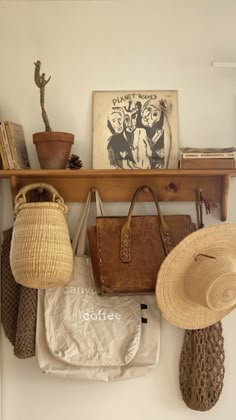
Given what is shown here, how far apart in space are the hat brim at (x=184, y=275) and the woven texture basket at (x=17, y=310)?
1.46ft

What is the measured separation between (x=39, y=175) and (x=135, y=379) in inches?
32.7

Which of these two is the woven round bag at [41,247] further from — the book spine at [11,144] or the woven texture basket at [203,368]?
the woven texture basket at [203,368]

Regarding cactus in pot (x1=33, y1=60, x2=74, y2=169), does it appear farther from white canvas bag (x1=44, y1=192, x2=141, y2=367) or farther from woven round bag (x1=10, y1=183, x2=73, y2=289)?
white canvas bag (x1=44, y1=192, x2=141, y2=367)

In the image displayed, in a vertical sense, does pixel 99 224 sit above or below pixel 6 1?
below

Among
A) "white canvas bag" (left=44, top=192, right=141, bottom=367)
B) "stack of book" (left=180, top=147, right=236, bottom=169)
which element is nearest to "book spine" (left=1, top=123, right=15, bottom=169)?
"white canvas bag" (left=44, top=192, right=141, bottom=367)

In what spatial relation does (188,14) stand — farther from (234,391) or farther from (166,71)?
(234,391)

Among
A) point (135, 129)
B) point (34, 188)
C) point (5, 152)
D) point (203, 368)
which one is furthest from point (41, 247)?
point (203, 368)

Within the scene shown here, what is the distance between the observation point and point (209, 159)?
172 centimetres

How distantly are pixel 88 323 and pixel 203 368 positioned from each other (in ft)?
1.43

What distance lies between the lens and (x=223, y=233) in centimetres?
167

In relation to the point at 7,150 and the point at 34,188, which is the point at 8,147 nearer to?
the point at 7,150

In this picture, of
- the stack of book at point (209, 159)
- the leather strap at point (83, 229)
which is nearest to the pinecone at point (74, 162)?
the leather strap at point (83, 229)

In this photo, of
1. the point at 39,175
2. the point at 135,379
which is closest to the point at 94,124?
the point at 39,175

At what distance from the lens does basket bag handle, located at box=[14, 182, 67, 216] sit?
5.58ft
